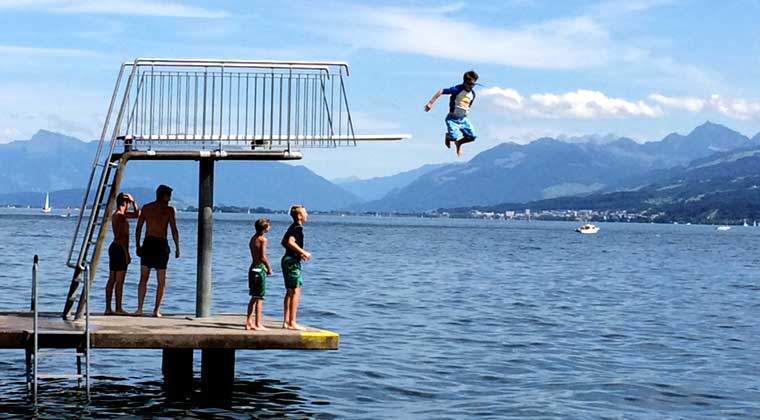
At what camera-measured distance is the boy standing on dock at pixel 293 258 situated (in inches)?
739

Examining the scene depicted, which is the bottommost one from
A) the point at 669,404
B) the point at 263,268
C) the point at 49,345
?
the point at 669,404

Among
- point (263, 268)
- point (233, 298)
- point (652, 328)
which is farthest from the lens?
point (233, 298)

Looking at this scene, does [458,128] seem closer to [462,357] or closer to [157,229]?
[157,229]

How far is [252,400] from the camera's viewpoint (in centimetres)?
2069

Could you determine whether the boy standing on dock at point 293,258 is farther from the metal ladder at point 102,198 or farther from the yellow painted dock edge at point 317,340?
the metal ladder at point 102,198

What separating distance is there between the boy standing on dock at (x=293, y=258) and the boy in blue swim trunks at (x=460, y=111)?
270 cm

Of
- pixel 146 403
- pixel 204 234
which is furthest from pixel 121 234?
pixel 146 403

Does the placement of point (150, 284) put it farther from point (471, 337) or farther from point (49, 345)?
point (49, 345)

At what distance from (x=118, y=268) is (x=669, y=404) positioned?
10.2m

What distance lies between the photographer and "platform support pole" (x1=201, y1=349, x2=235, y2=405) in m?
20.1

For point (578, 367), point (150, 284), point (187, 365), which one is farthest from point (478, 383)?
point (150, 284)

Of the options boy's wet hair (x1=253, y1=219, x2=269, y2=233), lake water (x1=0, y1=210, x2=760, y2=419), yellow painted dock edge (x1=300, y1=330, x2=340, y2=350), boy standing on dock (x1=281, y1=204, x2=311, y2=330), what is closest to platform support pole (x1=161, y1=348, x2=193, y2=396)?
lake water (x1=0, y1=210, x2=760, y2=419)

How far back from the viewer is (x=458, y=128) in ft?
58.7

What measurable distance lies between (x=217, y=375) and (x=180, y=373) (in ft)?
3.05
